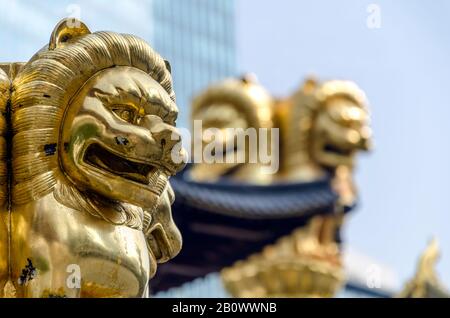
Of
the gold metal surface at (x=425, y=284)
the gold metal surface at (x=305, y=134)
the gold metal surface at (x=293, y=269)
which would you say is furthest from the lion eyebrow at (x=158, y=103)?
the gold metal surface at (x=305, y=134)

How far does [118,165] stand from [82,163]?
0.08 meters

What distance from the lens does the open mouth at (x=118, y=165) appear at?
144 inches

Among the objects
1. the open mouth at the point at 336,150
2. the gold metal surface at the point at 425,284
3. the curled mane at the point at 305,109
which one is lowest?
the gold metal surface at the point at 425,284

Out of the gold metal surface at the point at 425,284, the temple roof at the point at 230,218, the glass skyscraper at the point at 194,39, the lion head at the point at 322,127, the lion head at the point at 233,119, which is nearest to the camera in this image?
the gold metal surface at the point at 425,284

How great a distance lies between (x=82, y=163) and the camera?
362 cm

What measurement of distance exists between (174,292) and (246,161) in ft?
6.58

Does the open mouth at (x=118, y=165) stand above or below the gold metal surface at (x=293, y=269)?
below

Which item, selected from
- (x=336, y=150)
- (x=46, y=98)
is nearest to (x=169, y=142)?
(x=46, y=98)

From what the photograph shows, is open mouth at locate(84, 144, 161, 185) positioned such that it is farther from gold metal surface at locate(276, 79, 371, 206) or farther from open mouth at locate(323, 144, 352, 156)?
open mouth at locate(323, 144, 352, 156)

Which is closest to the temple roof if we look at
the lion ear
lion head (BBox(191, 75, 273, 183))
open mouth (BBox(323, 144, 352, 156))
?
lion head (BBox(191, 75, 273, 183))

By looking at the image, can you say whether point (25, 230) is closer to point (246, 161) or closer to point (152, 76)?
point (152, 76)

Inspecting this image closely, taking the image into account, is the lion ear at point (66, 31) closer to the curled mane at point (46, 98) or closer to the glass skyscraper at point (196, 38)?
the curled mane at point (46, 98)

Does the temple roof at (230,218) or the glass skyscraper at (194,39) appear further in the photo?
the glass skyscraper at (194,39)
